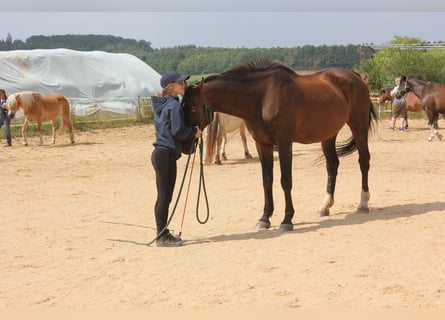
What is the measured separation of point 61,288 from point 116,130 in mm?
17631

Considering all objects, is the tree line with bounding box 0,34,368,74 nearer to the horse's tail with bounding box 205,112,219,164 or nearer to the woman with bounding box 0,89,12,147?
the woman with bounding box 0,89,12,147

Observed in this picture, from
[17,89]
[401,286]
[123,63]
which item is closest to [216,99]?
[401,286]

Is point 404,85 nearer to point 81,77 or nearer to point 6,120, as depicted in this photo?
point 6,120

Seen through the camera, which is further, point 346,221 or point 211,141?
point 211,141

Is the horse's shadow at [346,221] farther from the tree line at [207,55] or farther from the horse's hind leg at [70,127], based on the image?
the tree line at [207,55]

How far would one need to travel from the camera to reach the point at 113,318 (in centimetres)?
403

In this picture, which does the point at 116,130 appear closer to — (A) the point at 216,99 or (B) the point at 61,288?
(A) the point at 216,99

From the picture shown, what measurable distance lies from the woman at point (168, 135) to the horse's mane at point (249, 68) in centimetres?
54

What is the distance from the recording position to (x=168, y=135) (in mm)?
6234

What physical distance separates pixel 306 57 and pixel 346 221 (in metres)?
67.1

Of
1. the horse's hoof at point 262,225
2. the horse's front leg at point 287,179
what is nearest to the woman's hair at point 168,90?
the horse's front leg at point 287,179

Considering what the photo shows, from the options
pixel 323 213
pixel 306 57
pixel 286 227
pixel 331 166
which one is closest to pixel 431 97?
pixel 331 166

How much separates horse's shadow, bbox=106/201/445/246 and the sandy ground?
2 cm

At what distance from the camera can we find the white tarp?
28.2m
